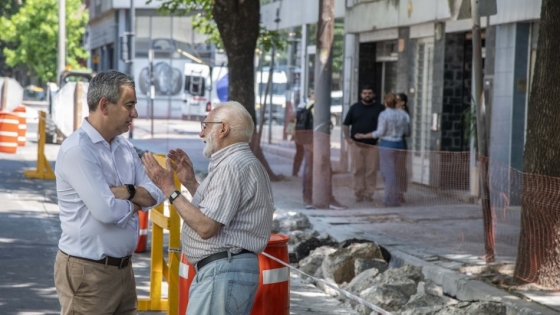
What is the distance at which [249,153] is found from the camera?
16.5 ft

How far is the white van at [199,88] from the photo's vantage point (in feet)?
111

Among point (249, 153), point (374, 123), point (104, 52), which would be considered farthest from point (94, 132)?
point (104, 52)

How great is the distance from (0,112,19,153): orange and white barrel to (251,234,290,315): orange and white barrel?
2074cm

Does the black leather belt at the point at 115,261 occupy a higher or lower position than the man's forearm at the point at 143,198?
lower

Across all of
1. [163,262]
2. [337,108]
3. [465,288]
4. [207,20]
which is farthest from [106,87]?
[337,108]

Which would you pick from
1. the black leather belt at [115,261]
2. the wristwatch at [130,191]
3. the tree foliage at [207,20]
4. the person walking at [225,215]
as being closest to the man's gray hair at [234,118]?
the person walking at [225,215]

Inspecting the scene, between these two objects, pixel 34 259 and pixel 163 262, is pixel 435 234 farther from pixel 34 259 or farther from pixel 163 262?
pixel 163 262

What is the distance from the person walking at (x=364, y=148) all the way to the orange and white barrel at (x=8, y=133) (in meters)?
12.0

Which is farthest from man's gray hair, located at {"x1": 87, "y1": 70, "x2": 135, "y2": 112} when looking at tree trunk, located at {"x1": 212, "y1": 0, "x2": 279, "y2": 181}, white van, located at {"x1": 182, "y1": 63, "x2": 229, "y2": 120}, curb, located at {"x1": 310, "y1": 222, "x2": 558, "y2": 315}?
white van, located at {"x1": 182, "y1": 63, "x2": 229, "y2": 120}

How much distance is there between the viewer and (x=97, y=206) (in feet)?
16.0

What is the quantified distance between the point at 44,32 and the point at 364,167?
5248 centimetres

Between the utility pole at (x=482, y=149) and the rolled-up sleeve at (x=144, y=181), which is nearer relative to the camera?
the rolled-up sleeve at (x=144, y=181)

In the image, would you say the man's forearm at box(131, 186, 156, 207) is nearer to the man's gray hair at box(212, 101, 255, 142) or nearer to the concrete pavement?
the man's gray hair at box(212, 101, 255, 142)

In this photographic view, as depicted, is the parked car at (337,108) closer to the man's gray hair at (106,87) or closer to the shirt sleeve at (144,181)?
the shirt sleeve at (144,181)
